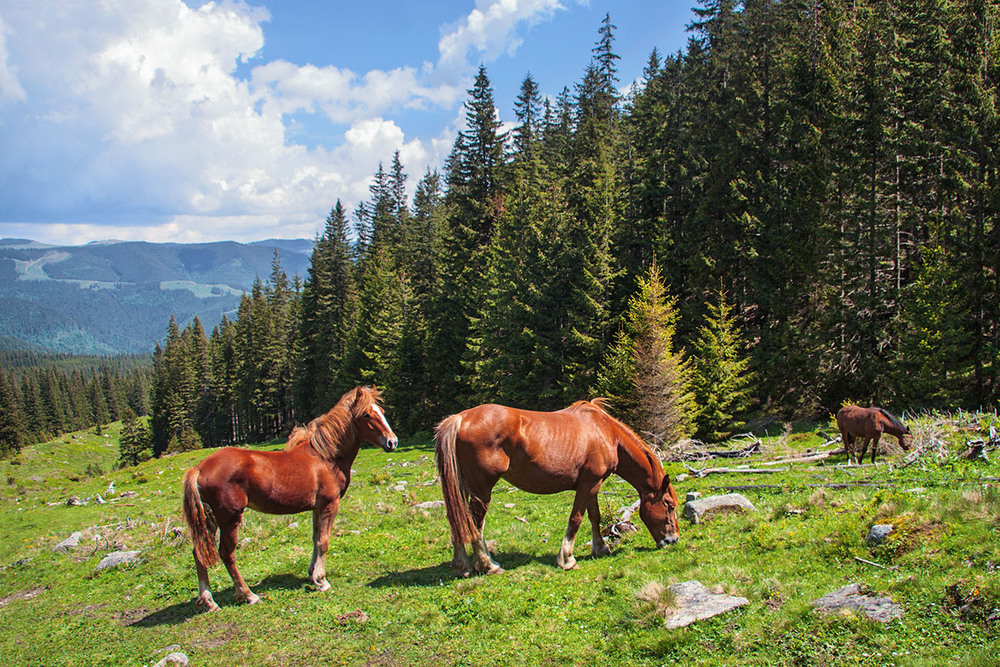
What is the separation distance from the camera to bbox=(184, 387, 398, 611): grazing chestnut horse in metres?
7.96

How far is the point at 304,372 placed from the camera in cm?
6575

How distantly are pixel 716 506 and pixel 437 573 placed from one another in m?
A: 5.08

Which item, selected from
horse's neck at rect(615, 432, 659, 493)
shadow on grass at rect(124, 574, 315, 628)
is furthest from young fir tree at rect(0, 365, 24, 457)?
horse's neck at rect(615, 432, 659, 493)

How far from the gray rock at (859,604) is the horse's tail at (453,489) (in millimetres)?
4654

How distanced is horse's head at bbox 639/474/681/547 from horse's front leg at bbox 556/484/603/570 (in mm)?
924

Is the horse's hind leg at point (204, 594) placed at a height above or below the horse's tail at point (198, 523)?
below

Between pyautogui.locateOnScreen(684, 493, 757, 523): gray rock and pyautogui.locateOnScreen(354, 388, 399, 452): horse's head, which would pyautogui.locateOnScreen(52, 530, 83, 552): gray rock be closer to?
pyautogui.locateOnScreen(354, 388, 399, 452): horse's head

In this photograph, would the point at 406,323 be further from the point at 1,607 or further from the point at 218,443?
the point at 218,443

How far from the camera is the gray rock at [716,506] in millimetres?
9656

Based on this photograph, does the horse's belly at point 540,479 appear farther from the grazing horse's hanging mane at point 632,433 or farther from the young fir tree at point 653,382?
the young fir tree at point 653,382

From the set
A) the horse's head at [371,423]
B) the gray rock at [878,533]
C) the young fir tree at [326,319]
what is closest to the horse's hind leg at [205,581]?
the horse's head at [371,423]

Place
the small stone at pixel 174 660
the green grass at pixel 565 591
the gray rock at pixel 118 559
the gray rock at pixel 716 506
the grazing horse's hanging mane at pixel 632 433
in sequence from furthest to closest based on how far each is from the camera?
the gray rock at pixel 118 559 → the gray rock at pixel 716 506 → the grazing horse's hanging mane at pixel 632 433 → the small stone at pixel 174 660 → the green grass at pixel 565 591

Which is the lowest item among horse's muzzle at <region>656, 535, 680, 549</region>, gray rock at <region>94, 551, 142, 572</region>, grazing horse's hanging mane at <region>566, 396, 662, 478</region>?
gray rock at <region>94, 551, 142, 572</region>

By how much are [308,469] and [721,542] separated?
6.63 metres
